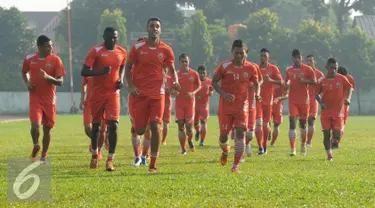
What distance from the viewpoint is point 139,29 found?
94938mm

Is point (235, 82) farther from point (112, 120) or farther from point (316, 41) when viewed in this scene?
point (316, 41)

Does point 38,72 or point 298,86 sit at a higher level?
point 38,72

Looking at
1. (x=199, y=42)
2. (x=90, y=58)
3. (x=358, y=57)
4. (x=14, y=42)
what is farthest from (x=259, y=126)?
(x=14, y=42)

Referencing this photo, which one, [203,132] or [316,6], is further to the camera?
[316,6]

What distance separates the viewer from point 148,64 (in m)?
13.6

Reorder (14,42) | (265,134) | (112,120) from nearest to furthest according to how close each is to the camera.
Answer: (112,120) → (265,134) → (14,42)

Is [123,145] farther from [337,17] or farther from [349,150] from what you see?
[337,17]

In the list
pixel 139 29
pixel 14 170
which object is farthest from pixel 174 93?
pixel 139 29

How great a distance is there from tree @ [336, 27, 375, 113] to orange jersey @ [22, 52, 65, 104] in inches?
2648

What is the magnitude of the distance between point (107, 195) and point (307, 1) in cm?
10098

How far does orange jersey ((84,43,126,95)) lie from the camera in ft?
46.0

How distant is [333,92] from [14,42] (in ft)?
239

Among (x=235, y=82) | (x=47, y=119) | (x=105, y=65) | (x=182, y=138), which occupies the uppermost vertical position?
(x=105, y=65)

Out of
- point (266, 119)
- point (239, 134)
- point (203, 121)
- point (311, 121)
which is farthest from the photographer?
point (203, 121)
